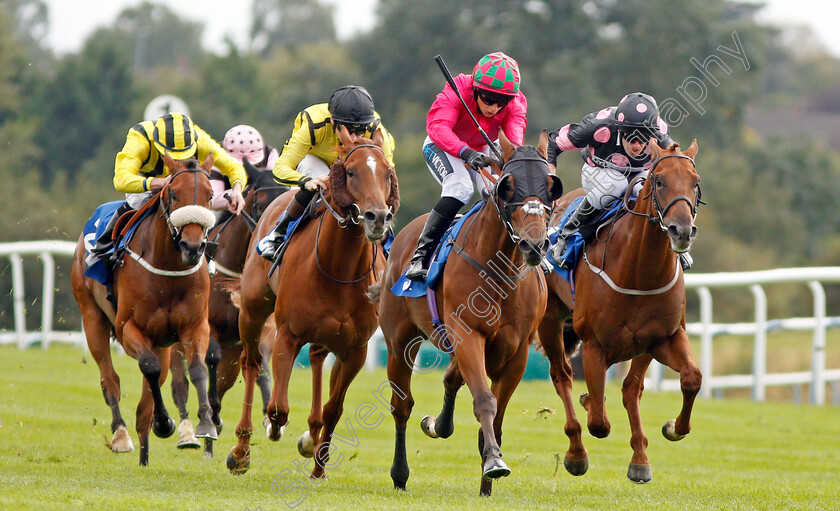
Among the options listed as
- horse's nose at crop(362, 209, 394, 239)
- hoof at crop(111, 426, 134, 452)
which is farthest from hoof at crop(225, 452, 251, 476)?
horse's nose at crop(362, 209, 394, 239)

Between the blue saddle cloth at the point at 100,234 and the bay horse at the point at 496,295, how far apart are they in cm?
224

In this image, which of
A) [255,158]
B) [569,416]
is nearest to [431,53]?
[255,158]

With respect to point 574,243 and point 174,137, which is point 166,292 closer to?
point 174,137

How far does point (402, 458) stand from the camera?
24.3ft

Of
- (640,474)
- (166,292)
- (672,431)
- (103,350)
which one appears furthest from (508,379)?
(103,350)

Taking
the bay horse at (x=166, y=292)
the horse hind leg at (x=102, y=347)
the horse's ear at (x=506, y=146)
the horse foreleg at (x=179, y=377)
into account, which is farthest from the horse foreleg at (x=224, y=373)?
the horse's ear at (x=506, y=146)

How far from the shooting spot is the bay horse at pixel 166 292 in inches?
301

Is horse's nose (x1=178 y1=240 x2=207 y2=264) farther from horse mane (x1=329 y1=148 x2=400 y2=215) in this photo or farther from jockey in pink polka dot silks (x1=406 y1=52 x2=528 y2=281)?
jockey in pink polka dot silks (x1=406 y1=52 x2=528 y2=281)

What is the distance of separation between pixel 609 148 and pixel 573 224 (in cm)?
60

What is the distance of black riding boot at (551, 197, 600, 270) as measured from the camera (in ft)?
26.5

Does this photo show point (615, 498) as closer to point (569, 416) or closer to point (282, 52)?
point (569, 416)

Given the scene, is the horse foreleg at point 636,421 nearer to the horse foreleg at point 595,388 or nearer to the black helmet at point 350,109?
the horse foreleg at point 595,388

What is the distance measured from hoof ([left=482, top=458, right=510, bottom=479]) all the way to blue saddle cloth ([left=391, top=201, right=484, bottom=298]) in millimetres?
1407

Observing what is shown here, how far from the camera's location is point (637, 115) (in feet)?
26.0
